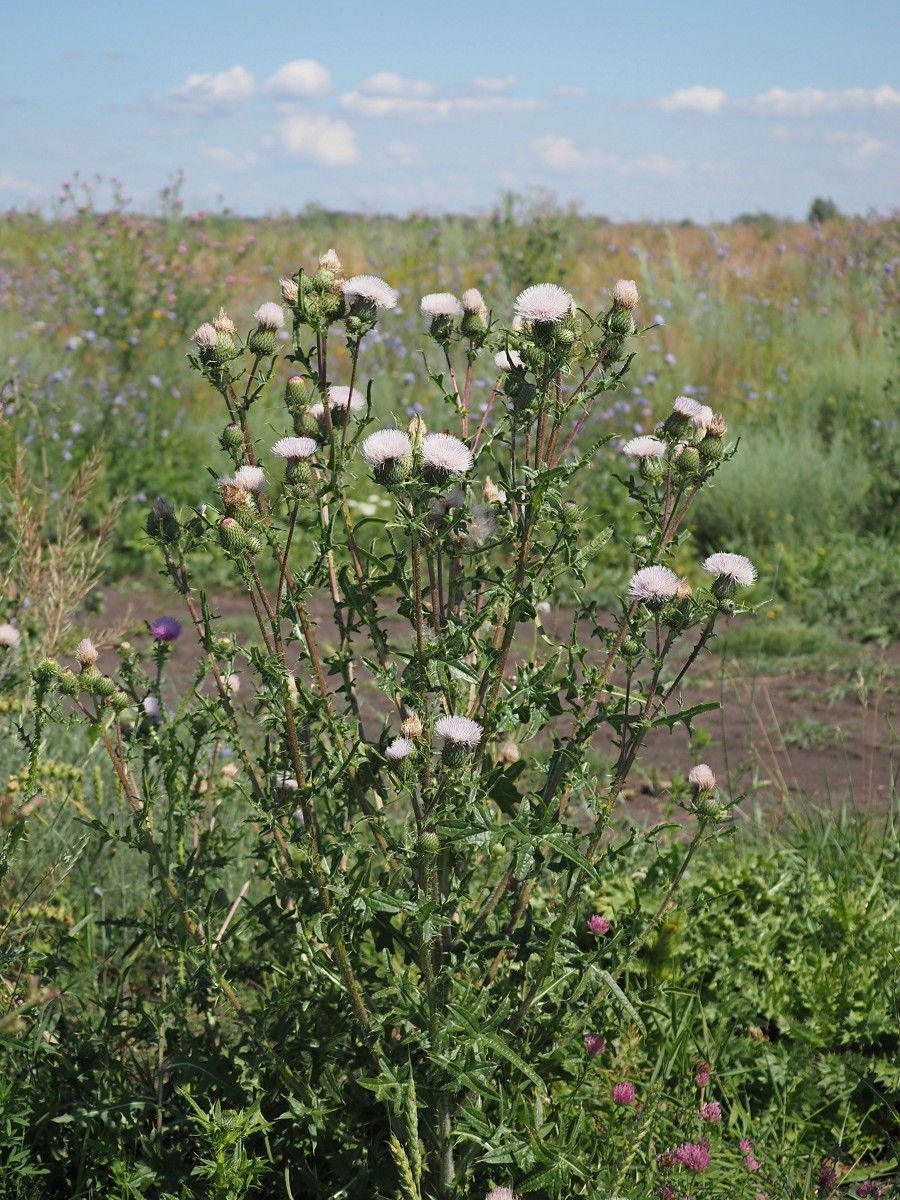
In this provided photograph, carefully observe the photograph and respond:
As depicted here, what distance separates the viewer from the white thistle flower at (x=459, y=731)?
158 cm

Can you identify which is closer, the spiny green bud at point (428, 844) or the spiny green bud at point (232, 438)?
the spiny green bud at point (428, 844)

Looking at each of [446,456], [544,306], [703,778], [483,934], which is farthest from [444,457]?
[483,934]

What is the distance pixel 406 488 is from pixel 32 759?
809 millimetres

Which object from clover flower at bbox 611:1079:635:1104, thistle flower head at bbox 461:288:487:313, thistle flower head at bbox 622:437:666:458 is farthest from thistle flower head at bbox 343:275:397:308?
clover flower at bbox 611:1079:635:1104

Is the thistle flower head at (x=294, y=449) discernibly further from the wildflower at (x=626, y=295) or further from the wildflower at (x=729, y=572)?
the wildflower at (x=729, y=572)

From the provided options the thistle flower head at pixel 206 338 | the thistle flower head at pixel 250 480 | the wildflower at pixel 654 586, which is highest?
the thistle flower head at pixel 206 338

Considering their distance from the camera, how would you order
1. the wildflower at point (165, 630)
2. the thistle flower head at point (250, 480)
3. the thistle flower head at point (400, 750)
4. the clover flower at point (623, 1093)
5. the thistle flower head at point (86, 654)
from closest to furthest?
the thistle flower head at point (400, 750)
the thistle flower head at point (250, 480)
the thistle flower head at point (86, 654)
the clover flower at point (623, 1093)
the wildflower at point (165, 630)

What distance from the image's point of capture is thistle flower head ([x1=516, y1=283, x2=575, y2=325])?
157 cm

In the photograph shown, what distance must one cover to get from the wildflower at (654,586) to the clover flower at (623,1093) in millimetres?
913

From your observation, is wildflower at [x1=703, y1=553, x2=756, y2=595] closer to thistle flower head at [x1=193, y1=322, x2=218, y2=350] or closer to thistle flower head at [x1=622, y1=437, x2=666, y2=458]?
thistle flower head at [x1=622, y1=437, x2=666, y2=458]

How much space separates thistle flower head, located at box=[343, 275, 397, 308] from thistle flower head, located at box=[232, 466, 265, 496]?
0.32 meters

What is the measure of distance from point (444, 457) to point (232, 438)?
1.36ft

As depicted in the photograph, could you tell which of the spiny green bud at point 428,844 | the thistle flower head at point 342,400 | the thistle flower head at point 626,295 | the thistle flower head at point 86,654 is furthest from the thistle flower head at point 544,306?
the thistle flower head at point 86,654

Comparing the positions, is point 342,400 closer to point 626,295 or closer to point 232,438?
point 232,438
